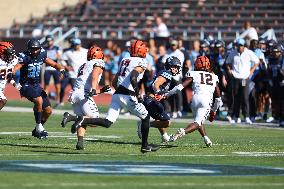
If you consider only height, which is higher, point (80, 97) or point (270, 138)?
point (80, 97)

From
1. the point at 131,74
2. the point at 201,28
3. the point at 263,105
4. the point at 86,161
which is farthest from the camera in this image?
the point at 201,28

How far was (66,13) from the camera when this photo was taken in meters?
42.6

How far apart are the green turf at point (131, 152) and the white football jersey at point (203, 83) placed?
81 cm

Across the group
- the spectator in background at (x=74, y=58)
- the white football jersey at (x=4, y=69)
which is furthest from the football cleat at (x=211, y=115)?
the spectator in background at (x=74, y=58)

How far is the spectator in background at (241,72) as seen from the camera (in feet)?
75.3

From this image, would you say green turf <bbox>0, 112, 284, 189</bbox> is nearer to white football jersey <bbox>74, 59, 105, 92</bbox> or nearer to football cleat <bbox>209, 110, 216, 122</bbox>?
football cleat <bbox>209, 110, 216, 122</bbox>

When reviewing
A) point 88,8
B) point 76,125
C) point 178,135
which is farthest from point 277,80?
point 88,8

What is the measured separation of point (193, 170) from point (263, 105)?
46.4 ft

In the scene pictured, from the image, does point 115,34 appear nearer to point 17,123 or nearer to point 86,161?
point 17,123

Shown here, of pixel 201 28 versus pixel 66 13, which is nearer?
pixel 201 28

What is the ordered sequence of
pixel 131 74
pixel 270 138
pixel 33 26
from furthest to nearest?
pixel 33 26, pixel 270 138, pixel 131 74

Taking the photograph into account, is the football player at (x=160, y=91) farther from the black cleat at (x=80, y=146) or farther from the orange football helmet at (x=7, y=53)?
the orange football helmet at (x=7, y=53)

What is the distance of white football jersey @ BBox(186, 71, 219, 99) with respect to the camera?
1581 centimetres

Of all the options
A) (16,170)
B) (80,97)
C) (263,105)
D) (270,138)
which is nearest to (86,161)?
(16,170)
